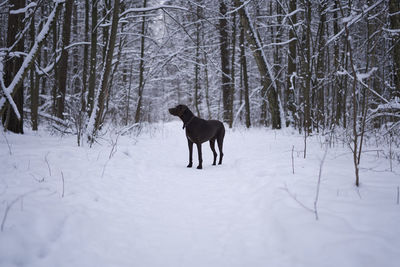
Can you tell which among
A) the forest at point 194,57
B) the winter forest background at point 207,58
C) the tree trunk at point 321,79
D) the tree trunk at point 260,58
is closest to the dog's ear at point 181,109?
the winter forest background at point 207,58

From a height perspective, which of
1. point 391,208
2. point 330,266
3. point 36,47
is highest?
point 36,47

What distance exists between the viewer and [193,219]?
2088 millimetres

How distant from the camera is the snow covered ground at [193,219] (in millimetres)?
1345

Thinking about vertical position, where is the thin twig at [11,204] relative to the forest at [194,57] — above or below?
below

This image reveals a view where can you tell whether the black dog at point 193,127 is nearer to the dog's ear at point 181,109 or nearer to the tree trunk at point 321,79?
the dog's ear at point 181,109

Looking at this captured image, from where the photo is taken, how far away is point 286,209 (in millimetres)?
1892

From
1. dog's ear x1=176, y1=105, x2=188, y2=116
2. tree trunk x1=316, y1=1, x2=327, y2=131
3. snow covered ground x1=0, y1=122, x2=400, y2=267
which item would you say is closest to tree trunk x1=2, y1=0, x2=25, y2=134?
snow covered ground x1=0, y1=122, x2=400, y2=267

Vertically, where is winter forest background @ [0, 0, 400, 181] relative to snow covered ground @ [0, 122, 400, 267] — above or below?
above

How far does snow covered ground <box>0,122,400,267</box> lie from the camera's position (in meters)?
1.34

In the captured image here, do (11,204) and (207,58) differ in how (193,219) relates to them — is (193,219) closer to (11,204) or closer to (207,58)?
(11,204)

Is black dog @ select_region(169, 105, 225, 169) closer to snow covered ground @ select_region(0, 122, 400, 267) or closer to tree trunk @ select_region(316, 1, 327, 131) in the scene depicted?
snow covered ground @ select_region(0, 122, 400, 267)

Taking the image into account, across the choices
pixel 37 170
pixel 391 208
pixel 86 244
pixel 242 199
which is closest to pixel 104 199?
pixel 86 244

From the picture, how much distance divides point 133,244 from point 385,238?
1790mm

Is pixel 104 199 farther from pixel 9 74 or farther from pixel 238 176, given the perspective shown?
pixel 9 74
